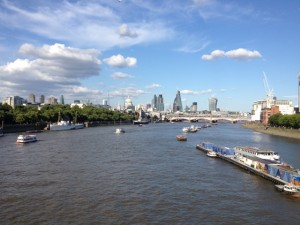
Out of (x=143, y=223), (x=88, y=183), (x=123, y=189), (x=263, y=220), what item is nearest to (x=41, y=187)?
(x=88, y=183)

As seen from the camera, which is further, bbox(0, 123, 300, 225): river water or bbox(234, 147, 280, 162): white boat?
bbox(234, 147, 280, 162): white boat

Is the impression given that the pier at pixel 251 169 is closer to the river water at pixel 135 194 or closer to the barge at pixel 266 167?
the barge at pixel 266 167

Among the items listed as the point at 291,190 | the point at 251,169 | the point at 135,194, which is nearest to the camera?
the point at 135,194

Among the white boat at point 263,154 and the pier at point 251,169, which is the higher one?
the white boat at point 263,154

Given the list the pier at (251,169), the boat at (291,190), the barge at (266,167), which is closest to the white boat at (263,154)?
the barge at (266,167)

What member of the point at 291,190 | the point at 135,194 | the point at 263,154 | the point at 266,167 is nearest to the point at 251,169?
the point at 266,167

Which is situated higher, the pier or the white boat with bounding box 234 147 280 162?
the white boat with bounding box 234 147 280 162

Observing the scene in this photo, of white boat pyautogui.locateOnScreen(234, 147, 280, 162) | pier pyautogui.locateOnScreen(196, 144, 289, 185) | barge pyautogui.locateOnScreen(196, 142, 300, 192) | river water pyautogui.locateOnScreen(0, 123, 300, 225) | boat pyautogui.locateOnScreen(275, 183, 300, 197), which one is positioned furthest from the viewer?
white boat pyautogui.locateOnScreen(234, 147, 280, 162)

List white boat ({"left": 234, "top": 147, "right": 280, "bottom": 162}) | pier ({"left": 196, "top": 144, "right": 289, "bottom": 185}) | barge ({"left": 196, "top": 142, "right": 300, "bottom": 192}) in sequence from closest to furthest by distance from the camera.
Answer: barge ({"left": 196, "top": 142, "right": 300, "bottom": 192}), pier ({"left": 196, "top": 144, "right": 289, "bottom": 185}), white boat ({"left": 234, "top": 147, "right": 280, "bottom": 162})

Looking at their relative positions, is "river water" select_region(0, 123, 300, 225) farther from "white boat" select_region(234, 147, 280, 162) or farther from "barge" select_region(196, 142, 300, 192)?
"white boat" select_region(234, 147, 280, 162)

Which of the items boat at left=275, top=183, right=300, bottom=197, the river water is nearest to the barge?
boat at left=275, top=183, right=300, bottom=197

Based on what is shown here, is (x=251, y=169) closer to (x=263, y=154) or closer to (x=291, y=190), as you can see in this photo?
(x=263, y=154)

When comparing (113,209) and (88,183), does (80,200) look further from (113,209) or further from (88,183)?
(88,183)

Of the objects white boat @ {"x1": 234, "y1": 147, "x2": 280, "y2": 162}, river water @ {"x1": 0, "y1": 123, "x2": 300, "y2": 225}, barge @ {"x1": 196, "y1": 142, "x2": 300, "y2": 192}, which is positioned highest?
white boat @ {"x1": 234, "y1": 147, "x2": 280, "y2": 162}
